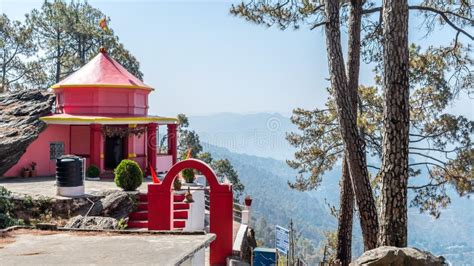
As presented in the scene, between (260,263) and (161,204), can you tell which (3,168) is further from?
(260,263)

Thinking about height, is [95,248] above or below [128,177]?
below

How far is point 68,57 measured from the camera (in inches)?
1375

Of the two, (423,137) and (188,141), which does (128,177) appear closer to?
(423,137)

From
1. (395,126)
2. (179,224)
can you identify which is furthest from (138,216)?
(395,126)

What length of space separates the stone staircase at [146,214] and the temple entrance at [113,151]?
7.79 m

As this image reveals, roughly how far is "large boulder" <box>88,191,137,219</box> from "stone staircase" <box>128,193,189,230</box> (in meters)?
0.27

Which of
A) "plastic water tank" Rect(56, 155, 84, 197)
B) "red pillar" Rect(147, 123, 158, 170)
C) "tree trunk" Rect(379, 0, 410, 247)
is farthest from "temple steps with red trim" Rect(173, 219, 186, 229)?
"red pillar" Rect(147, 123, 158, 170)

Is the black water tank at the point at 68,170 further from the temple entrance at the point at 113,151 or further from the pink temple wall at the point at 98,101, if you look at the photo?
the temple entrance at the point at 113,151

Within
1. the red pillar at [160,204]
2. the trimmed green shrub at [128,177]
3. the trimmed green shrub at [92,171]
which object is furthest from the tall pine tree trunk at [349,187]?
the trimmed green shrub at [92,171]

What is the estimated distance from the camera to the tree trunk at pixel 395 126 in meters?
6.16

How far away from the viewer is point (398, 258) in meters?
4.64

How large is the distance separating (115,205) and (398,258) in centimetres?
910

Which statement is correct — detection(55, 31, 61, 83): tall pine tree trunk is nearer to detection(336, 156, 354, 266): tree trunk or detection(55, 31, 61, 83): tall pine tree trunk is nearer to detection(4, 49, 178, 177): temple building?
detection(4, 49, 178, 177): temple building

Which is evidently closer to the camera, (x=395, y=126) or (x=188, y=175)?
(x=395, y=126)
